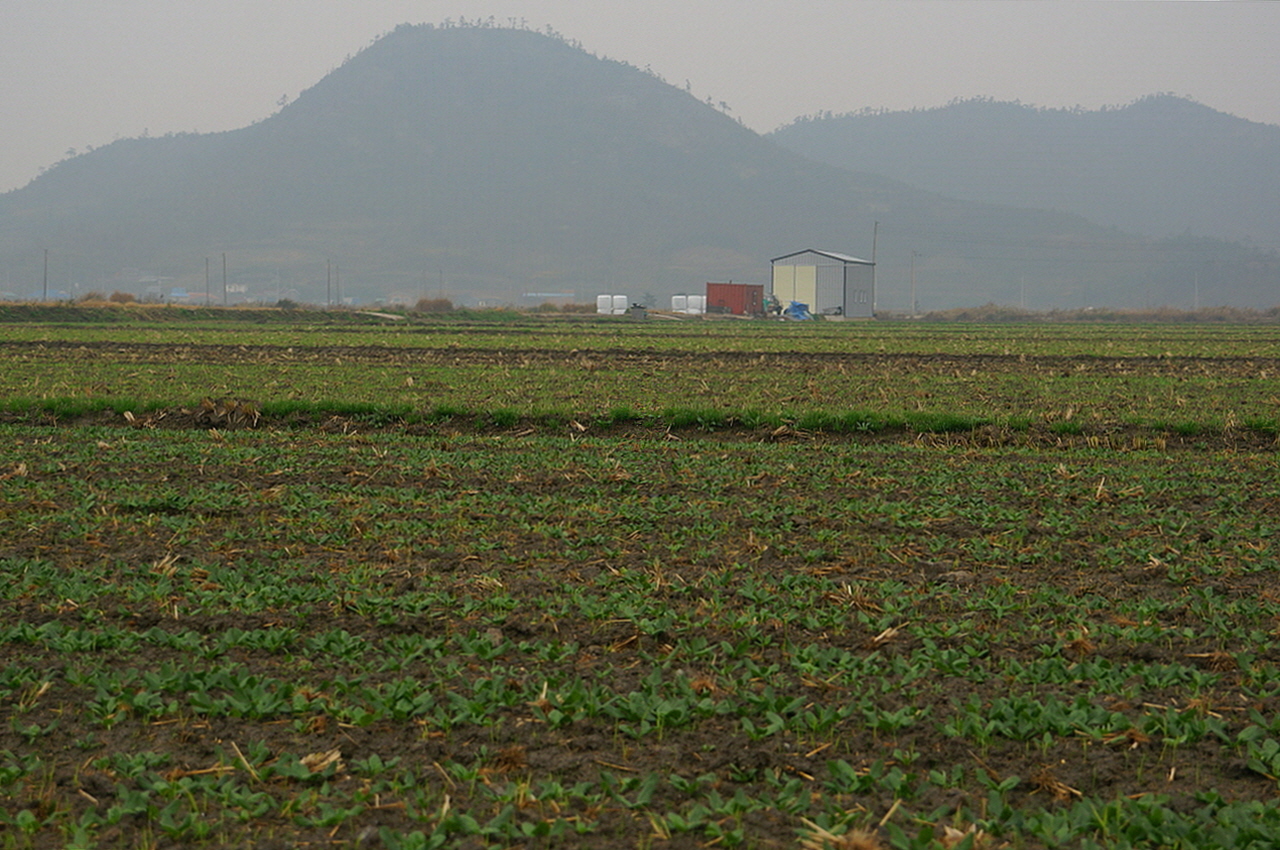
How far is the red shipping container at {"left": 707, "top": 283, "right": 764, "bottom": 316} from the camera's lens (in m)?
108

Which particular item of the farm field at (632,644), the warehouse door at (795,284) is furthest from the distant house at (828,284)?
the farm field at (632,644)

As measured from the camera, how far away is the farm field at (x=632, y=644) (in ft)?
17.4

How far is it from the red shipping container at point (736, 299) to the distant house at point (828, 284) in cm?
811

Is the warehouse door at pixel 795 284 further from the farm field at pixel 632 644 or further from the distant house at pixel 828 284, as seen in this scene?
the farm field at pixel 632 644

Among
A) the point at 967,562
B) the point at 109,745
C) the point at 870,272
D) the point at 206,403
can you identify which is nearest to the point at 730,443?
the point at 967,562

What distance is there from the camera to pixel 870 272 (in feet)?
387

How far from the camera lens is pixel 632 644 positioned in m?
7.38

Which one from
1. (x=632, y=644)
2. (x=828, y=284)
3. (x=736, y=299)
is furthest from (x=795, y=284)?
(x=632, y=644)

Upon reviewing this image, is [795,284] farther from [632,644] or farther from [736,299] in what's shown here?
[632,644]

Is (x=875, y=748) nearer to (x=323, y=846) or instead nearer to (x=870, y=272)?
(x=323, y=846)

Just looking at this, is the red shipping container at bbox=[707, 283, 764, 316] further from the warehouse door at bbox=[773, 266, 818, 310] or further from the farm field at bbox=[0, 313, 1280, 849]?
the farm field at bbox=[0, 313, 1280, 849]

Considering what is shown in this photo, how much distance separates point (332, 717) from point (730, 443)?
34.9ft

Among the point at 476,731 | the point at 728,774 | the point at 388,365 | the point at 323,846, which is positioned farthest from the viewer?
the point at 388,365

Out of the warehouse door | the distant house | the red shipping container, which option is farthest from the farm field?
the warehouse door
